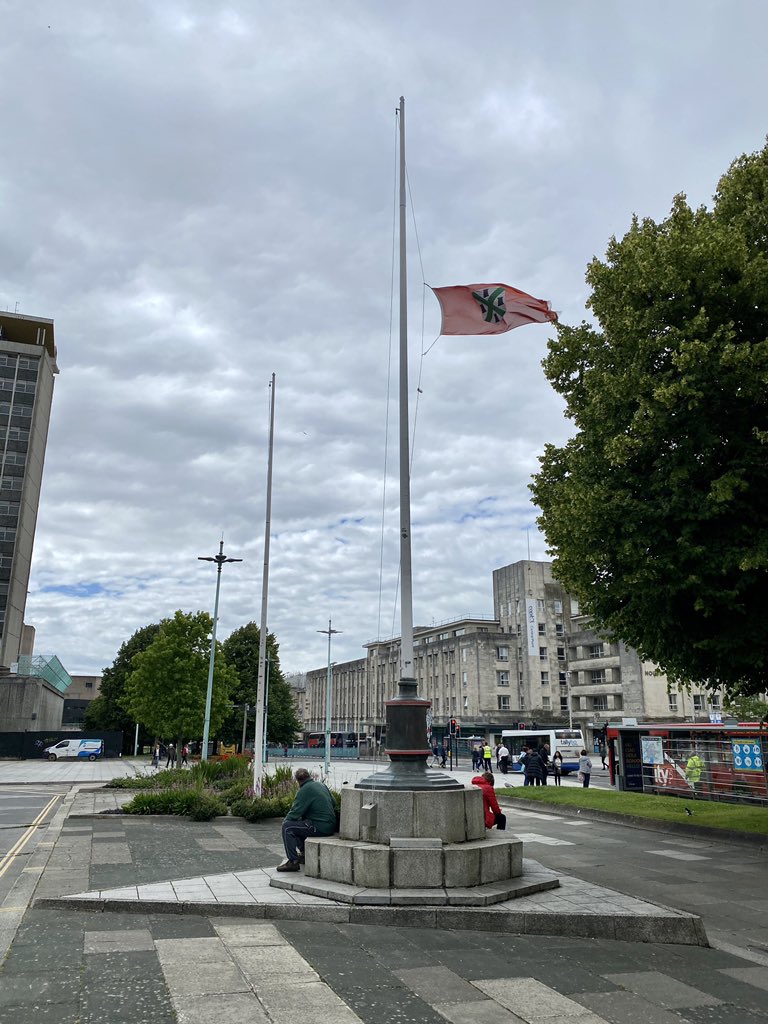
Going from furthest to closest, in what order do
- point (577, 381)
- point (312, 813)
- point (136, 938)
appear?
point (577, 381), point (312, 813), point (136, 938)

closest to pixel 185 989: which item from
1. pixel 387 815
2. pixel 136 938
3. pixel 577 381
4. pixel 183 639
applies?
pixel 136 938

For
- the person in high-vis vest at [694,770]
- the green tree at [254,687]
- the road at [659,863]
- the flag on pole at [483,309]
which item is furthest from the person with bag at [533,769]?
the green tree at [254,687]

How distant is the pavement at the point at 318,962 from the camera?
5762mm

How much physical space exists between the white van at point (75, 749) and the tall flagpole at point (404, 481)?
170ft

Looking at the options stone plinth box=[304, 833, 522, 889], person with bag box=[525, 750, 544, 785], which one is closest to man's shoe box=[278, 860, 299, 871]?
stone plinth box=[304, 833, 522, 889]

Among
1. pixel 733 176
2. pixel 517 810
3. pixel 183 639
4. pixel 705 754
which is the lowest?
pixel 517 810

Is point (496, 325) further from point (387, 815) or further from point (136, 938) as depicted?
point (136, 938)

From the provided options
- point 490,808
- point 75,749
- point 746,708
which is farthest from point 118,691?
point 490,808

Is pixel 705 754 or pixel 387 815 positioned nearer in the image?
pixel 387 815

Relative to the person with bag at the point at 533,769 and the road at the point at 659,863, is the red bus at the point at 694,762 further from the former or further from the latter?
the road at the point at 659,863

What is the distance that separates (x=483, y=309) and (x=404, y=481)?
12.0ft

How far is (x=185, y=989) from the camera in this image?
19.8 ft

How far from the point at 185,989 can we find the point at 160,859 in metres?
6.98

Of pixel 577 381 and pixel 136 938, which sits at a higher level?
pixel 577 381
